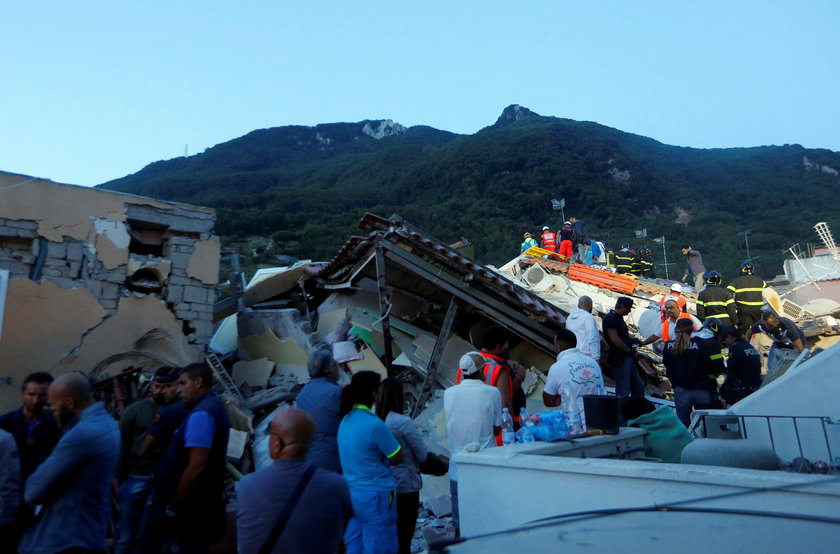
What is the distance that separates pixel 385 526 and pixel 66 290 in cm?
607

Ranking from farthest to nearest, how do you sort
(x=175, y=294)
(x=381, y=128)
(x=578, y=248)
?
(x=381, y=128) → (x=578, y=248) → (x=175, y=294)

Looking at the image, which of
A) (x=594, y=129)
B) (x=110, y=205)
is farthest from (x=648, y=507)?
(x=594, y=129)

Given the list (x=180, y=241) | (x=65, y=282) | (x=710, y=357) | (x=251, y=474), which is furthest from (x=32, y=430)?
(x=710, y=357)

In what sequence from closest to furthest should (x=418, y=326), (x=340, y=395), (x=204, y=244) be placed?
(x=340, y=395)
(x=204, y=244)
(x=418, y=326)

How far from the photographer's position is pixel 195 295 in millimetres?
9070

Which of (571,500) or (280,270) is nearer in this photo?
(571,500)

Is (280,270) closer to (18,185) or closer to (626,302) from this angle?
(18,185)

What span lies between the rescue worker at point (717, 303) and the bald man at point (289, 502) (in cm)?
887

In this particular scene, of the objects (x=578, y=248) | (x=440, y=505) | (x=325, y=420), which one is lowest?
(x=440, y=505)

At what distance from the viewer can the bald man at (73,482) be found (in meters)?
3.29

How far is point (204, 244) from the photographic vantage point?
9.21 m

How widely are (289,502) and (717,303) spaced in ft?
30.1

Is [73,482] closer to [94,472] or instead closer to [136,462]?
[94,472]

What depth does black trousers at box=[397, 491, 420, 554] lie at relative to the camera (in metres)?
4.43
